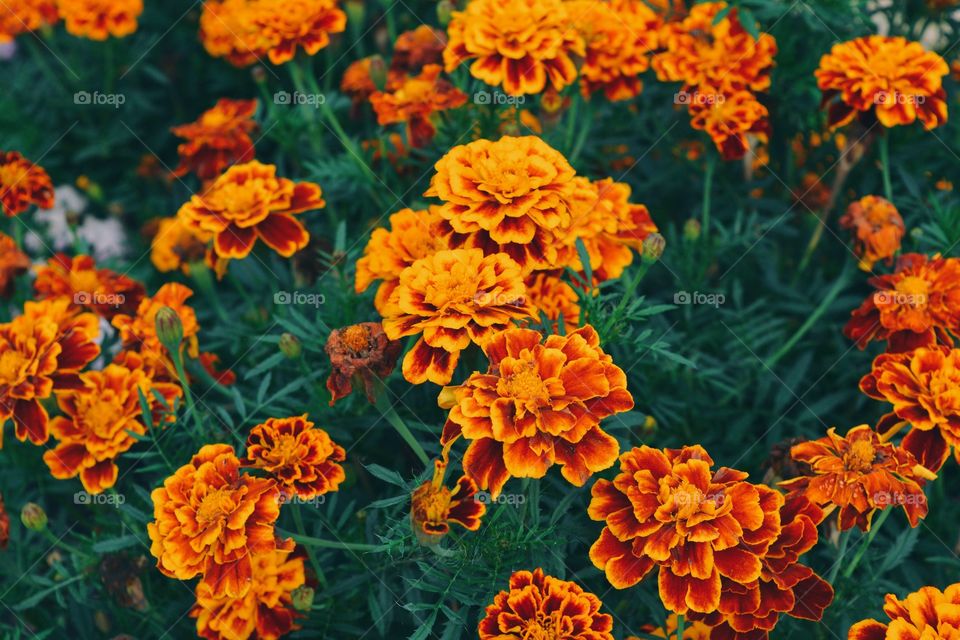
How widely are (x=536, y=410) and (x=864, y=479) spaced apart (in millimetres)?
487

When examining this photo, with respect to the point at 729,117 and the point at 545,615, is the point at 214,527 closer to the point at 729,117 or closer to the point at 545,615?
the point at 545,615

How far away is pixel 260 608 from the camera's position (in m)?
1.53

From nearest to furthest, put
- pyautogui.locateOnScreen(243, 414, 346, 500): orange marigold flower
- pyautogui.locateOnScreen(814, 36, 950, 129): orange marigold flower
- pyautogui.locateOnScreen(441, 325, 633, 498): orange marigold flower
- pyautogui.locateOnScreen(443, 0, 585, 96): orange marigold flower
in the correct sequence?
pyautogui.locateOnScreen(441, 325, 633, 498): orange marigold flower, pyautogui.locateOnScreen(243, 414, 346, 500): orange marigold flower, pyautogui.locateOnScreen(443, 0, 585, 96): orange marigold flower, pyautogui.locateOnScreen(814, 36, 950, 129): orange marigold flower

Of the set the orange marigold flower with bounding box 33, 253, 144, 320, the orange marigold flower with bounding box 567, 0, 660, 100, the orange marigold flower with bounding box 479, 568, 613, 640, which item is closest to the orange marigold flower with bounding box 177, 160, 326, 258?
the orange marigold flower with bounding box 33, 253, 144, 320

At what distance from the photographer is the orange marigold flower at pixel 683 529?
120 cm

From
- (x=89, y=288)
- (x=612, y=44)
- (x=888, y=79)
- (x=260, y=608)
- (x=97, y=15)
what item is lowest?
(x=260, y=608)

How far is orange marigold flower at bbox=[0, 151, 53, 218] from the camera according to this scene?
2105 millimetres

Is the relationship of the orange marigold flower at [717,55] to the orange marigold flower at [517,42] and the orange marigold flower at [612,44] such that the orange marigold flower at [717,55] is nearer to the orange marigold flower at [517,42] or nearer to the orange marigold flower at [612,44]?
the orange marigold flower at [612,44]

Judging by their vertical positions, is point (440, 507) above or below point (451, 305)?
below

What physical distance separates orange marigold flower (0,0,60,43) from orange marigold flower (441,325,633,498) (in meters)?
1.93

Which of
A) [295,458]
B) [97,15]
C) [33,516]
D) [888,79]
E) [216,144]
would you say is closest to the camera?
[295,458]

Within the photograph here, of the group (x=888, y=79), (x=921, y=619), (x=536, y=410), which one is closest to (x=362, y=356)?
(x=536, y=410)

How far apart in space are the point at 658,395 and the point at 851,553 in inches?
17.6

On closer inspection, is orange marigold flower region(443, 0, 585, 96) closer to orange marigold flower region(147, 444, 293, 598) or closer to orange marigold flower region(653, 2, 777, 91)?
orange marigold flower region(653, 2, 777, 91)
